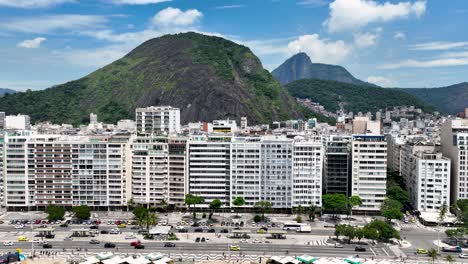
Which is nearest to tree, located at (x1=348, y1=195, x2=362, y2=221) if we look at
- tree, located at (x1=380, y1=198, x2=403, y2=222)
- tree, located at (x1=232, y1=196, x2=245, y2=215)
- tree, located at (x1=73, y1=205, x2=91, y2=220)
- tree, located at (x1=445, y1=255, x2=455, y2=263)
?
tree, located at (x1=380, y1=198, x2=403, y2=222)

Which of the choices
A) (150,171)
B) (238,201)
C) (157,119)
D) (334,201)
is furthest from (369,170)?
(157,119)

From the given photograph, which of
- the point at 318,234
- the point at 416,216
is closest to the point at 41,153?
the point at 318,234

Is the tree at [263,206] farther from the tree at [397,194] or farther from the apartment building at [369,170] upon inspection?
the tree at [397,194]

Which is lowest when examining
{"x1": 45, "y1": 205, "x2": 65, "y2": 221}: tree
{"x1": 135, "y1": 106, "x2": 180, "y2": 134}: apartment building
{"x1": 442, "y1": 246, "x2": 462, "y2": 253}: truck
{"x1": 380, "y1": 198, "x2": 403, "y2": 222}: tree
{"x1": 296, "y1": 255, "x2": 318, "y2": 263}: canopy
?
{"x1": 442, "y1": 246, "x2": 462, "y2": 253}: truck

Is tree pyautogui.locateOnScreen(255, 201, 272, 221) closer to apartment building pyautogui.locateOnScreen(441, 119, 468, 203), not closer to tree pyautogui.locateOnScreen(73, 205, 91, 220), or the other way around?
tree pyautogui.locateOnScreen(73, 205, 91, 220)

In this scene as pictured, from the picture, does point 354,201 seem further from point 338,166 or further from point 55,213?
point 55,213

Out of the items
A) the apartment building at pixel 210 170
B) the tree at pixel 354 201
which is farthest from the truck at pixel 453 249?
the apartment building at pixel 210 170
